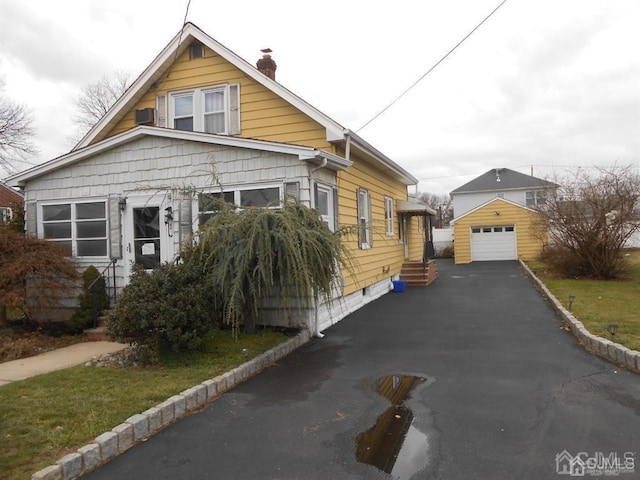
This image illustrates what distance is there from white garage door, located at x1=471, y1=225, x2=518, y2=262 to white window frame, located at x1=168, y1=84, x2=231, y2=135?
19637 mm

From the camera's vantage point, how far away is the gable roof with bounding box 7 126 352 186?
8.42m

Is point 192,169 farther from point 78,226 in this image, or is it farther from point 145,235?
point 78,226

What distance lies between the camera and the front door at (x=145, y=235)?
9.64 meters

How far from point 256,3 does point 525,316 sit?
825 cm

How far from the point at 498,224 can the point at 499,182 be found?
40.8 ft

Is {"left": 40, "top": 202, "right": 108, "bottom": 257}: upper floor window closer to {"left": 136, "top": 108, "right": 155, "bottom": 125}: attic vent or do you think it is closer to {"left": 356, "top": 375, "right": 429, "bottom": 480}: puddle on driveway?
{"left": 136, "top": 108, "right": 155, "bottom": 125}: attic vent

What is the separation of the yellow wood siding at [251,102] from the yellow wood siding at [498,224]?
18768mm

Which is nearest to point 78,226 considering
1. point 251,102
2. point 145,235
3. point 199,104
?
point 145,235

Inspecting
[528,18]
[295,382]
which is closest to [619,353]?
[295,382]

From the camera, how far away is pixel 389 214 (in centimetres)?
1606

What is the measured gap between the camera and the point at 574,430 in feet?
14.1

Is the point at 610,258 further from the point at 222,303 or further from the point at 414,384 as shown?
the point at 222,303

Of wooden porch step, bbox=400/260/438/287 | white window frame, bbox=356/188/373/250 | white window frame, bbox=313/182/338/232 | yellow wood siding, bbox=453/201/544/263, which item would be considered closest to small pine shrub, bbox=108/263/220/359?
white window frame, bbox=313/182/338/232

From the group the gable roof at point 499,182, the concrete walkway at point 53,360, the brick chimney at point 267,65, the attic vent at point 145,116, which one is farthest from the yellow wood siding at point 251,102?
the gable roof at point 499,182
